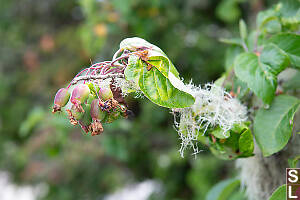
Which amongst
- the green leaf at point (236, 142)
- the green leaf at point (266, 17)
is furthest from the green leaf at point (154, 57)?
the green leaf at point (266, 17)

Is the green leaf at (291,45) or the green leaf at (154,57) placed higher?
the green leaf at (291,45)

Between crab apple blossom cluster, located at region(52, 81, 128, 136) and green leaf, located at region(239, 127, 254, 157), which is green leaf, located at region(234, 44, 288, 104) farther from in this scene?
crab apple blossom cluster, located at region(52, 81, 128, 136)

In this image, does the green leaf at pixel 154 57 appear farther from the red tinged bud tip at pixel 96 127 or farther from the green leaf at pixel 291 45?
the green leaf at pixel 291 45

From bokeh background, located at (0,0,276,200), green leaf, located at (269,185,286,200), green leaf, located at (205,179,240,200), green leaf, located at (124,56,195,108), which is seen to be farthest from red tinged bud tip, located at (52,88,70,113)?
bokeh background, located at (0,0,276,200)

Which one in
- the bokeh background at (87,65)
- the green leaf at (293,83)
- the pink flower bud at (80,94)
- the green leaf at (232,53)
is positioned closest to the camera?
the pink flower bud at (80,94)

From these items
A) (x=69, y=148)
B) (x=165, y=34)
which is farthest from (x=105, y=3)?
(x=69, y=148)

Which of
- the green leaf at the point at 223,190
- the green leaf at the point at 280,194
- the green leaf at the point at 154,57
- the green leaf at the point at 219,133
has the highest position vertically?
the green leaf at the point at 154,57

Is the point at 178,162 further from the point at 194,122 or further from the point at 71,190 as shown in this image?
the point at 194,122
